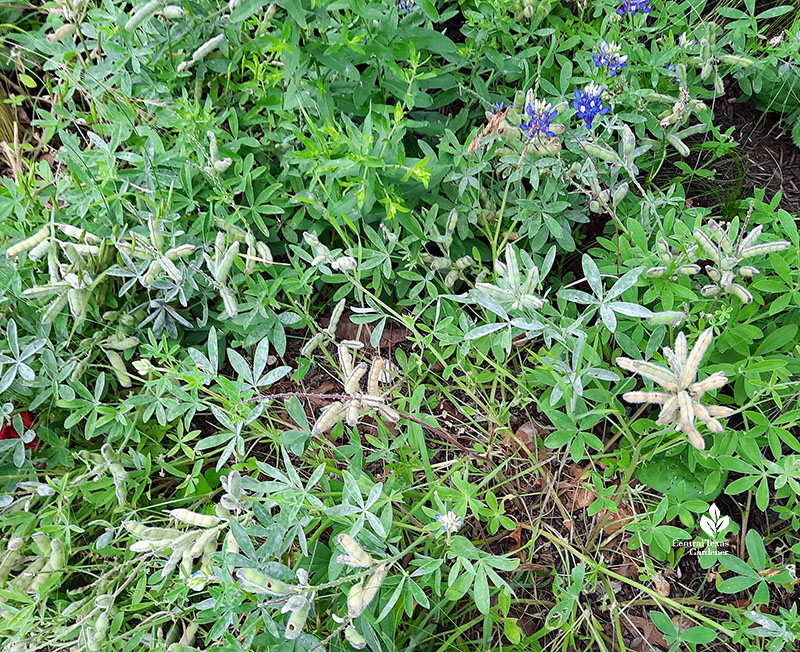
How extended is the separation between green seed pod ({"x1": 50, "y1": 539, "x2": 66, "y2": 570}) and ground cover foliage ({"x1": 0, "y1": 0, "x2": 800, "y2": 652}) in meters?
0.02

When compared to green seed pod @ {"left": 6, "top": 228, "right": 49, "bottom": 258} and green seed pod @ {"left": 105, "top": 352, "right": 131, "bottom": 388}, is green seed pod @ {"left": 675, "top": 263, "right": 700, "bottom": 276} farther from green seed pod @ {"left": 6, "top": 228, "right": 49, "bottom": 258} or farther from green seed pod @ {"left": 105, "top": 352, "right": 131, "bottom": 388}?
green seed pod @ {"left": 6, "top": 228, "right": 49, "bottom": 258}

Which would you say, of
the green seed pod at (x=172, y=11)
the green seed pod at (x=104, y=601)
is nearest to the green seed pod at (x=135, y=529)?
the green seed pod at (x=104, y=601)

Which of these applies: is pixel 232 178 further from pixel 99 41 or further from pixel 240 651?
pixel 240 651

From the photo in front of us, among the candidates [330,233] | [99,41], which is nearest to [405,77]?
[330,233]

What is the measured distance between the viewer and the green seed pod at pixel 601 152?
204cm

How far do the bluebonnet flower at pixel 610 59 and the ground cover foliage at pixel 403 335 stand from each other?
0.04 ft

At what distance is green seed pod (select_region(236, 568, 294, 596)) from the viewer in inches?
58.4

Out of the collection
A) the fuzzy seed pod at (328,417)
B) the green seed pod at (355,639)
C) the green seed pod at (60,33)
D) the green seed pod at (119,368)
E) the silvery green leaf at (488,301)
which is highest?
the green seed pod at (60,33)

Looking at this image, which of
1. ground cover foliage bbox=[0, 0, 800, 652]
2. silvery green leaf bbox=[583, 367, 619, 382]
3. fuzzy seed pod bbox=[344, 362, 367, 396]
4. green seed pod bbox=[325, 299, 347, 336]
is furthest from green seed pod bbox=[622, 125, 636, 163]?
fuzzy seed pod bbox=[344, 362, 367, 396]

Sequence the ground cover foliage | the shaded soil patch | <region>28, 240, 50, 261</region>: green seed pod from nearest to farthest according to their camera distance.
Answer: the ground cover foliage, <region>28, 240, 50, 261</region>: green seed pod, the shaded soil patch

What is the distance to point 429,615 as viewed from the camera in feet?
6.46

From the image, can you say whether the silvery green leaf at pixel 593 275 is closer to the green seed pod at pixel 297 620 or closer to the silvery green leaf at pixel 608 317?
the silvery green leaf at pixel 608 317

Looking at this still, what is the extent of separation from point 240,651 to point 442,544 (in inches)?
26.4

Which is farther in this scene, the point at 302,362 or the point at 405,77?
the point at 302,362
